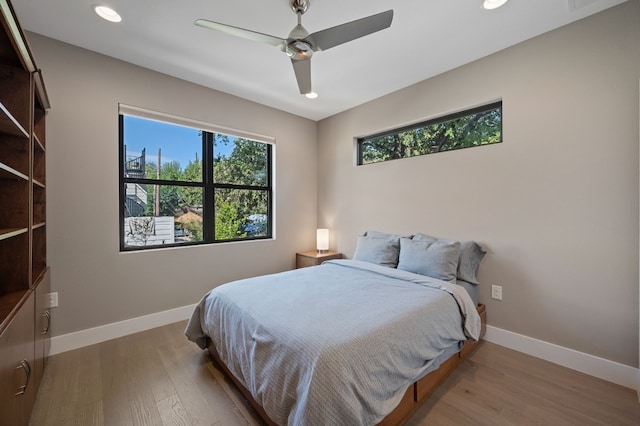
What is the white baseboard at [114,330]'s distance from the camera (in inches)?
90.7

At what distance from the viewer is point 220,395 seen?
1767mm

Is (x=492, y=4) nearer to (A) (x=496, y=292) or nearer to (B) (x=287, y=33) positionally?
(B) (x=287, y=33)

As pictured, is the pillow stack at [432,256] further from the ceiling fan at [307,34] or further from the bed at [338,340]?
the ceiling fan at [307,34]

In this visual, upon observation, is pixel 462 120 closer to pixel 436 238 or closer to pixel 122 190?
pixel 436 238

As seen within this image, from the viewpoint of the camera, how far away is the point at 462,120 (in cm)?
278

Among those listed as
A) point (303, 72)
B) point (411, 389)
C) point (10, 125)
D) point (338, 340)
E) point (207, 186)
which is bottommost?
point (411, 389)

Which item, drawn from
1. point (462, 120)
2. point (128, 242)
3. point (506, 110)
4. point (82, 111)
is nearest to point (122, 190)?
point (128, 242)

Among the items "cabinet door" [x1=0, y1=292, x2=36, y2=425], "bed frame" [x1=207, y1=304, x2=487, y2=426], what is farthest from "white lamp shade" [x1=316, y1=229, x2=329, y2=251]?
"cabinet door" [x1=0, y1=292, x2=36, y2=425]

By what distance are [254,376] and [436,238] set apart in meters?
2.20

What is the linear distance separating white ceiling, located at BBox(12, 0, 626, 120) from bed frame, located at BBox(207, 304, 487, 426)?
2503 mm

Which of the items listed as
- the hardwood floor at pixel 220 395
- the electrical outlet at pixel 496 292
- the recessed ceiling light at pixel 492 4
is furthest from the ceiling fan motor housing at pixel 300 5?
the electrical outlet at pixel 496 292

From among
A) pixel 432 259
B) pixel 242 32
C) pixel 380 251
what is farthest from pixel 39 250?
pixel 432 259

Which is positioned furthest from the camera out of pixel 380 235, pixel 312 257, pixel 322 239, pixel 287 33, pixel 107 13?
pixel 322 239

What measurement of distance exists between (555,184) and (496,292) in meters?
1.05
